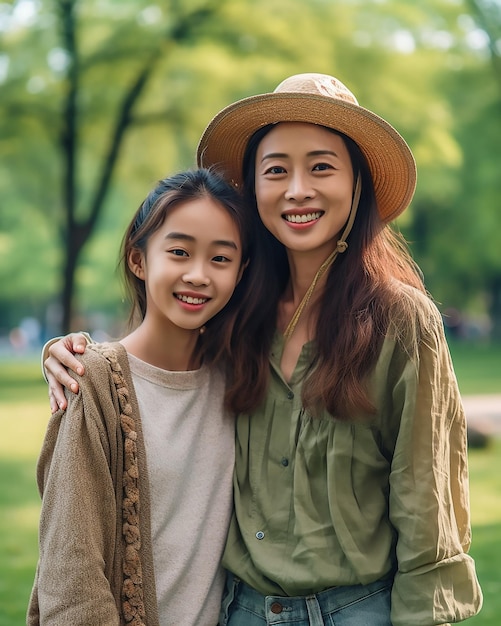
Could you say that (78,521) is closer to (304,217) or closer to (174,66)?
(304,217)

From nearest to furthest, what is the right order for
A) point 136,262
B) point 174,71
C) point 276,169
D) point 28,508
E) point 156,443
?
point 156,443 → point 276,169 → point 136,262 → point 28,508 → point 174,71

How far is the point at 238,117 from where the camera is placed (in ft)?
9.00

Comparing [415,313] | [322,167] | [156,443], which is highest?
[322,167]

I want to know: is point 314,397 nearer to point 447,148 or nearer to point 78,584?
point 78,584

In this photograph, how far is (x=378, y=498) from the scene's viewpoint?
2.39 m

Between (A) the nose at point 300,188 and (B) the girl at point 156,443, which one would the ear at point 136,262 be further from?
(A) the nose at point 300,188

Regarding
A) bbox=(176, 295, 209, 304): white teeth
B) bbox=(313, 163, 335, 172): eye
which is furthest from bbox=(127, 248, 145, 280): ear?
bbox=(313, 163, 335, 172): eye

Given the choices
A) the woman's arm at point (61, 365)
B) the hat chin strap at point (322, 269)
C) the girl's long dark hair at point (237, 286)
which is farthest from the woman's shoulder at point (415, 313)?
the woman's arm at point (61, 365)

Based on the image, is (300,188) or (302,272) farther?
(302,272)

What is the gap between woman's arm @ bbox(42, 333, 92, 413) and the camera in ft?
7.64

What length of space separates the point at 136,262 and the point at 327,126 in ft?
2.36

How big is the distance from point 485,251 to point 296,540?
25955 mm

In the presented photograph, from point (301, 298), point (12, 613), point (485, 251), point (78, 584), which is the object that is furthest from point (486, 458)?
point (485, 251)

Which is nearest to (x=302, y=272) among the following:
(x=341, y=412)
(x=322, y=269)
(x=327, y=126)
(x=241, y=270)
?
(x=322, y=269)
